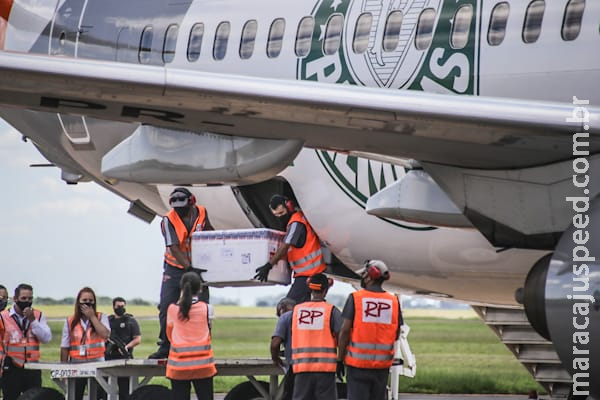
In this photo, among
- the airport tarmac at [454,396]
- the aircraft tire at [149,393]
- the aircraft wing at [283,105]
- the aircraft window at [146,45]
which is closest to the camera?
the aircraft wing at [283,105]

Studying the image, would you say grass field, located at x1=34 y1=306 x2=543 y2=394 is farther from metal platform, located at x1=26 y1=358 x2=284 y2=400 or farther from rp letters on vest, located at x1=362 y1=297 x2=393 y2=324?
rp letters on vest, located at x1=362 y1=297 x2=393 y2=324

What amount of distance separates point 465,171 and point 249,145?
62.4 inches

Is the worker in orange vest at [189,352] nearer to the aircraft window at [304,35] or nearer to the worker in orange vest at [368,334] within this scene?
the worker in orange vest at [368,334]

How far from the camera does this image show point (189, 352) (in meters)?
11.7

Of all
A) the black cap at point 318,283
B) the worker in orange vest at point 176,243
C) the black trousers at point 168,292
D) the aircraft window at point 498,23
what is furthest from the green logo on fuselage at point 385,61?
the black trousers at point 168,292

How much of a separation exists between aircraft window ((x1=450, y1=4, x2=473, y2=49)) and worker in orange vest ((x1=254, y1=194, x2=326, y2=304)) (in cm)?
275

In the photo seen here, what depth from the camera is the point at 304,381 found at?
438 inches

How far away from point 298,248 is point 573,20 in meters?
3.92

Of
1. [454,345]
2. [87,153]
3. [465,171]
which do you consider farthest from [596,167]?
[454,345]

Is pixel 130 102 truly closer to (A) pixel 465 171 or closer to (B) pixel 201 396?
(A) pixel 465 171

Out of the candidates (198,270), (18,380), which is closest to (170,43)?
(198,270)

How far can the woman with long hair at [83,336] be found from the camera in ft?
45.2

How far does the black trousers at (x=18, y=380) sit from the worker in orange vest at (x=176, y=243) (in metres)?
2.24

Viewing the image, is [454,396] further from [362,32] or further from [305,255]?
[362,32]
